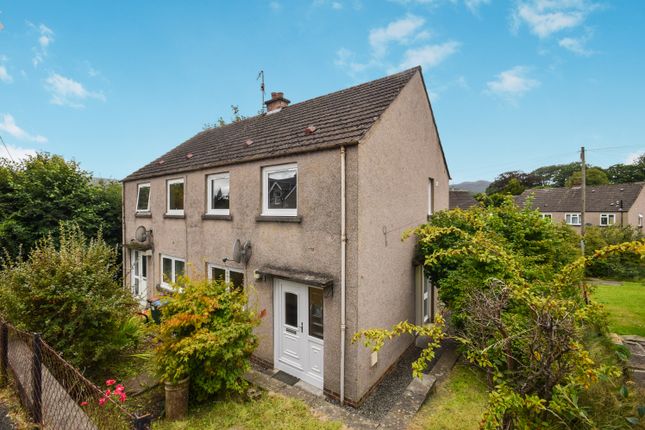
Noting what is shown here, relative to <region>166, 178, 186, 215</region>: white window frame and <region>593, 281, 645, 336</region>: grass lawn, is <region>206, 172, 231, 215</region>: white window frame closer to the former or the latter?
<region>166, 178, 186, 215</region>: white window frame

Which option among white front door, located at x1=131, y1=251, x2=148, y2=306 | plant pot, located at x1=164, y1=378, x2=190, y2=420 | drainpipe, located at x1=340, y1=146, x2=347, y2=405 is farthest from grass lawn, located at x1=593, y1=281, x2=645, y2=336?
white front door, located at x1=131, y1=251, x2=148, y2=306

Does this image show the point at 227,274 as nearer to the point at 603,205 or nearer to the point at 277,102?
the point at 277,102

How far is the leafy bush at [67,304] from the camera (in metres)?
6.14

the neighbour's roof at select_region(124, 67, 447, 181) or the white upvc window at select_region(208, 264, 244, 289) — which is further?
the white upvc window at select_region(208, 264, 244, 289)

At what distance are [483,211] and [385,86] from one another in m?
5.28

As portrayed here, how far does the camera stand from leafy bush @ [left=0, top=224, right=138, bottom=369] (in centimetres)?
614

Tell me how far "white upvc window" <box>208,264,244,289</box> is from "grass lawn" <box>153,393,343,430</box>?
10.7 feet

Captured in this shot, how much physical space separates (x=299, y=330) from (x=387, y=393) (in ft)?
8.61

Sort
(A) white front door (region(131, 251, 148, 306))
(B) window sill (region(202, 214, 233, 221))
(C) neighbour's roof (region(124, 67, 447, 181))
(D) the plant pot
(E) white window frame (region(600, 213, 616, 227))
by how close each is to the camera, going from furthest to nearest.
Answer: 1. (E) white window frame (region(600, 213, 616, 227))
2. (A) white front door (region(131, 251, 148, 306))
3. (B) window sill (region(202, 214, 233, 221))
4. (C) neighbour's roof (region(124, 67, 447, 181))
5. (D) the plant pot

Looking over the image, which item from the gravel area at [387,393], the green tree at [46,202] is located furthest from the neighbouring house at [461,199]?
the green tree at [46,202]

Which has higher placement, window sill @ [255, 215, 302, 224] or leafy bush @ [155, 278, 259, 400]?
window sill @ [255, 215, 302, 224]

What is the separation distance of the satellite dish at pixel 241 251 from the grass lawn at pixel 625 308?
1125 centimetres

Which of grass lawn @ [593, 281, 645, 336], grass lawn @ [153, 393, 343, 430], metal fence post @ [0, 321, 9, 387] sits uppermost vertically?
metal fence post @ [0, 321, 9, 387]

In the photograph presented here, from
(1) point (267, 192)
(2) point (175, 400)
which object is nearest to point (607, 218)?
(1) point (267, 192)
